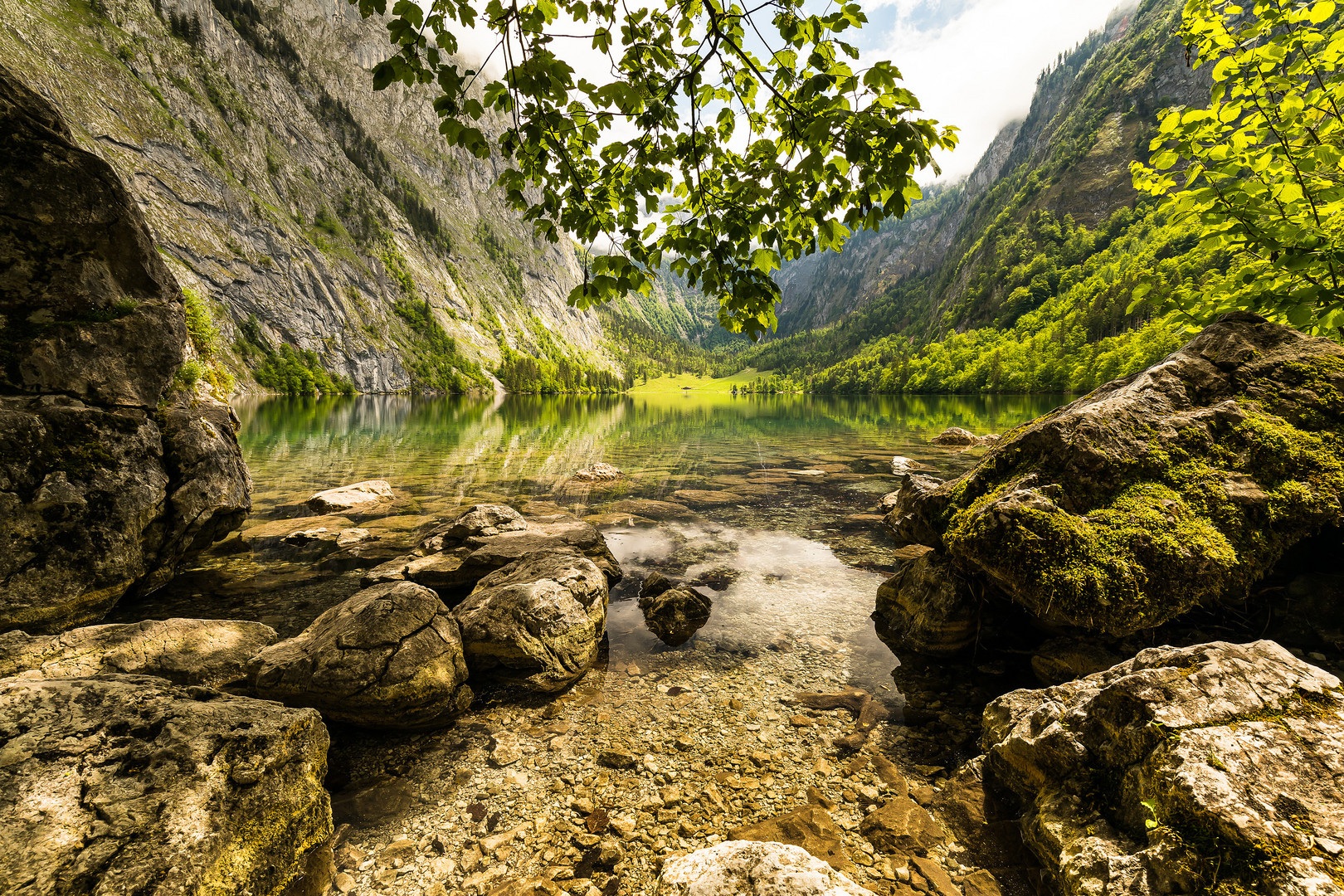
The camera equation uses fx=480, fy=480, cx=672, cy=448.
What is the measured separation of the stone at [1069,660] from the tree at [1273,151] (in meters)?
4.50

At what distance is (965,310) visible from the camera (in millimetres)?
161750

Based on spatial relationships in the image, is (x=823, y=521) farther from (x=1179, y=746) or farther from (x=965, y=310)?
(x=965, y=310)

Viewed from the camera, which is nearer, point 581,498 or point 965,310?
point 581,498

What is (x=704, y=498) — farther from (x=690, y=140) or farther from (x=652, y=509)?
(x=690, y=140)

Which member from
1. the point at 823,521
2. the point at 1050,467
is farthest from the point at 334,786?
→ the point at 823,521

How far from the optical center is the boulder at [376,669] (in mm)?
5898

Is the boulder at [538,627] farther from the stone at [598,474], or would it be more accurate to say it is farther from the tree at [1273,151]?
the stone at [598,474]

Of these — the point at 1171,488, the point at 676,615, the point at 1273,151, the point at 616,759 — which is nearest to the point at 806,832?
the point at 616,759

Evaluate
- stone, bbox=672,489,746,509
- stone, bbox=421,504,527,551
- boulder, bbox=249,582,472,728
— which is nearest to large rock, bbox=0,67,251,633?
stone, bbox=421,504,527,551

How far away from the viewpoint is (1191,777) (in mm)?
3059

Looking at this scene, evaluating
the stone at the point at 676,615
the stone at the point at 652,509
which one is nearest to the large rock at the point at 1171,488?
the stone at the point at 676,615

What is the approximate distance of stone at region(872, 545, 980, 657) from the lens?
7.23 metres

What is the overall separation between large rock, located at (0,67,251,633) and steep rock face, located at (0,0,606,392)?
7156cm

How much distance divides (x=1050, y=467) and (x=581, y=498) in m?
15.7
